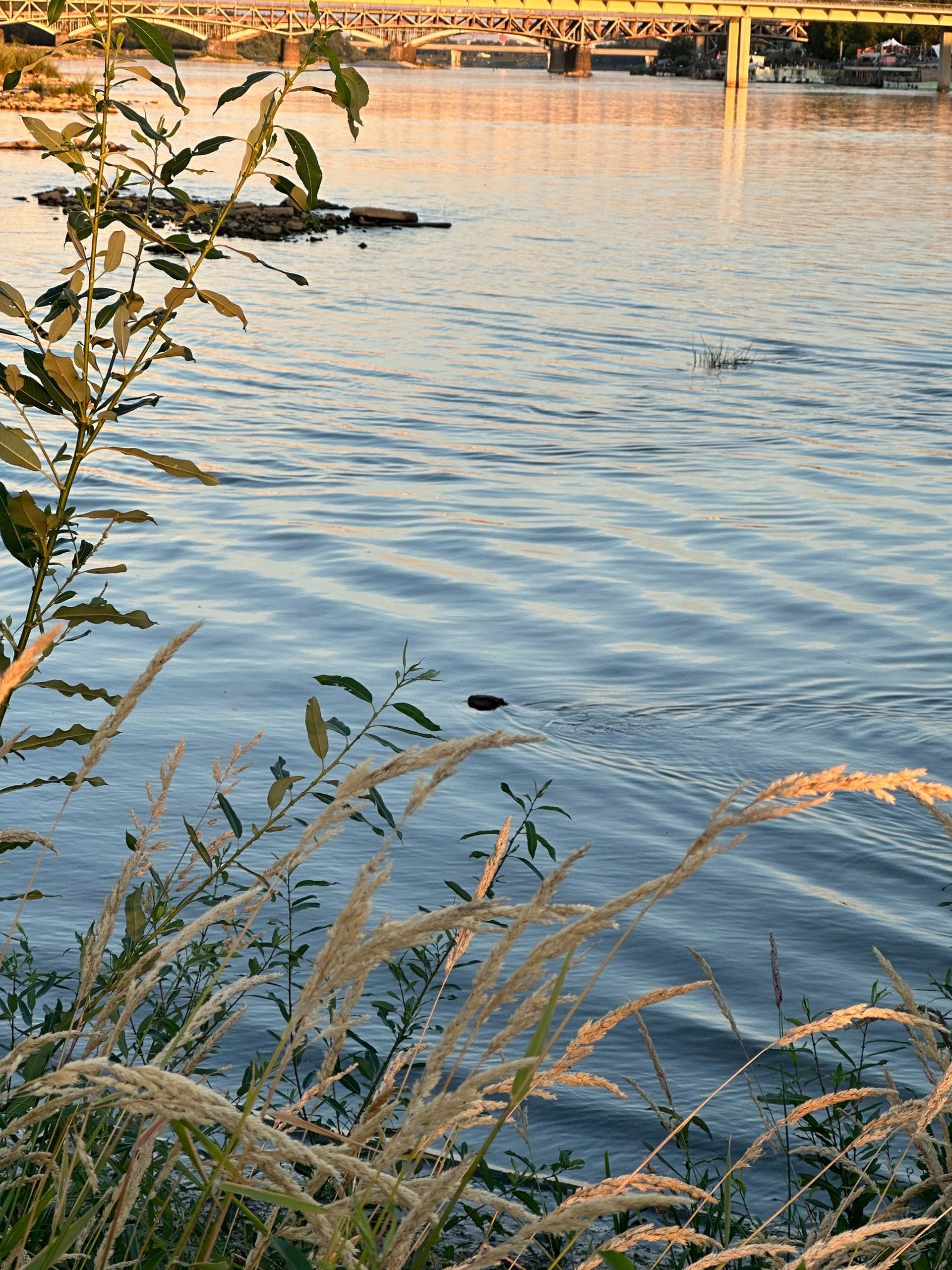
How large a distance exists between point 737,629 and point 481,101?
10589 cm

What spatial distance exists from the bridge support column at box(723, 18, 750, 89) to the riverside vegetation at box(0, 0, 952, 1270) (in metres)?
126

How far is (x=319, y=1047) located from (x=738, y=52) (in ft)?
425

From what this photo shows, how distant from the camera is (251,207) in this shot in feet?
117

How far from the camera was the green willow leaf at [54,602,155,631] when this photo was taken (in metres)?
2.85

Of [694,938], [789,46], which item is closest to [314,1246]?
[694,938]

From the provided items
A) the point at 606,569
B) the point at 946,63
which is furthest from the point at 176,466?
the point at 946,63

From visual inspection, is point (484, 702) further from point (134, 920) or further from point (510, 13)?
point (510, 13)

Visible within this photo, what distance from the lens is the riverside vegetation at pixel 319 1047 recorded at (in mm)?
1692

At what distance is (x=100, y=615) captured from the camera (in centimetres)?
300

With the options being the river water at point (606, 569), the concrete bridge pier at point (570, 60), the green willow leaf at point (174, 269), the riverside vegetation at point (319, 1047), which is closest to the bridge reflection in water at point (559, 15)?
the concrete bridge pier at point (570, 60)

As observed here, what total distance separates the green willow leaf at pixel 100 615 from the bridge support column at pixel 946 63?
5257 inches

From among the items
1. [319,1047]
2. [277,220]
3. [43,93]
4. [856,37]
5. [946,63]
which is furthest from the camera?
[856,37]

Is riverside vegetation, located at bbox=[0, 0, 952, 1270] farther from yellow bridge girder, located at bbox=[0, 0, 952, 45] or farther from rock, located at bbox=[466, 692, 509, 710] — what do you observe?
yellow bridge girder, located at bbox=[0, 0, 952, 45]

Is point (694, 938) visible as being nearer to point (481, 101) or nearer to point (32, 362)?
point (32, 362)
